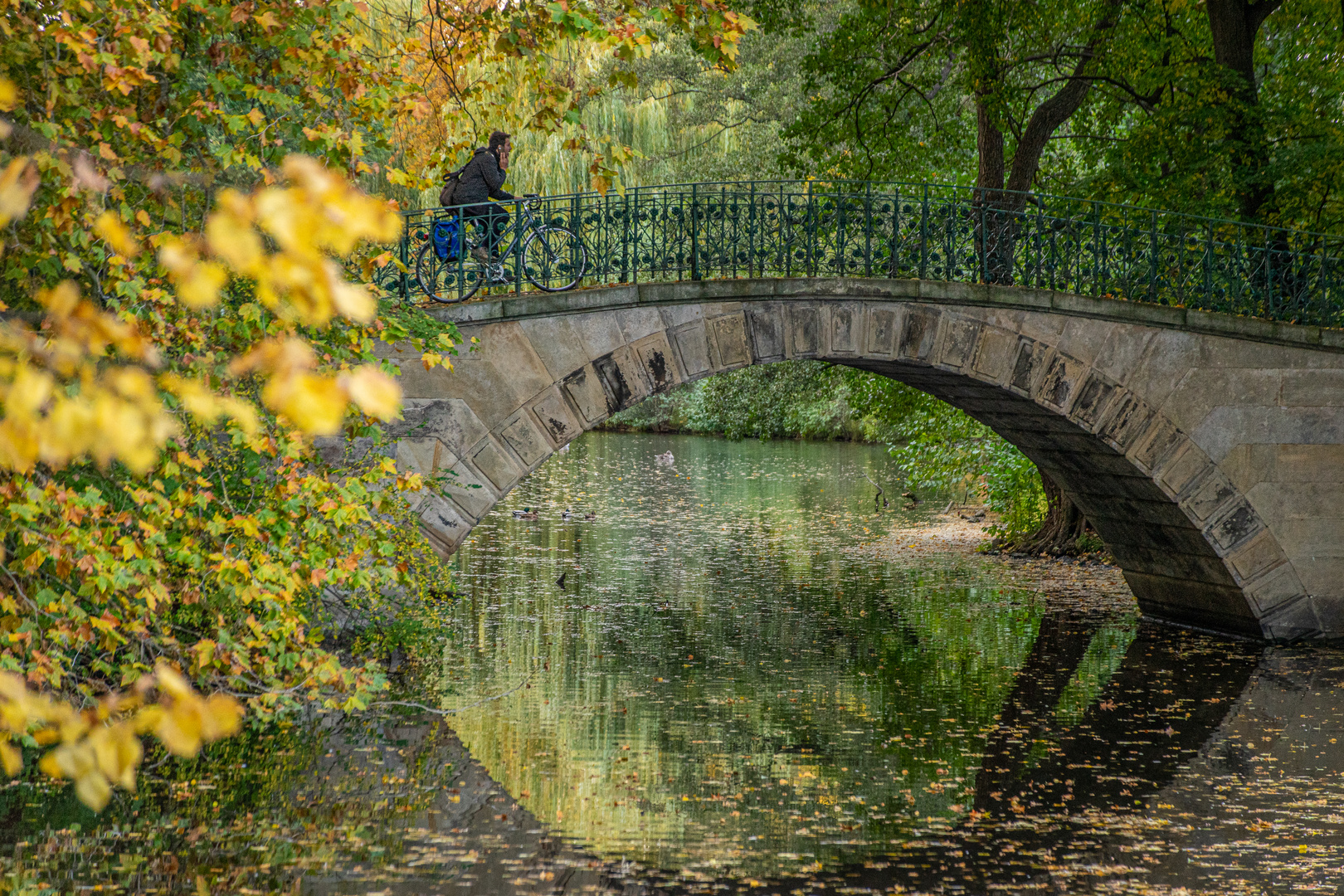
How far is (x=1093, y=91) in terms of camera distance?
16.9 meters

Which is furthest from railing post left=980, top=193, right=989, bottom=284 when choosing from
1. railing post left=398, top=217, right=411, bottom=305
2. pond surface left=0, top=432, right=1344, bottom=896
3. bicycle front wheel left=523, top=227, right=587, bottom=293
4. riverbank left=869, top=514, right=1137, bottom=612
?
railing post left=398, top=217, right=411, bottom=305

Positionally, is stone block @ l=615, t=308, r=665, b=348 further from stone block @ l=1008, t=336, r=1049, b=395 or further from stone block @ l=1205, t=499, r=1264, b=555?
stone block @ l=1205, t=499, r=1264, b=555

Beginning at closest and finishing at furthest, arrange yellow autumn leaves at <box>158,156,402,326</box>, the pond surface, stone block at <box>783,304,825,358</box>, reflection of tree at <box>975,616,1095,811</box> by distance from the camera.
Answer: yellow autumn leaves at <box>158,156,402,326</box>
the pond surface
reflection of tree at <box>975,616,1095,811</box>
stone block at <box>783,304,825,358</box>

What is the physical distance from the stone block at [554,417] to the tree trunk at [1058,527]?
29.5ft

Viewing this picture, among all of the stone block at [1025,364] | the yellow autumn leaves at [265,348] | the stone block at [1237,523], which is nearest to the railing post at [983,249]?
the stone block at [1025,364]

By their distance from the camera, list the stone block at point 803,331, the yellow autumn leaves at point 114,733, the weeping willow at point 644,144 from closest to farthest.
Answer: the yellow autumn leaves at point 114,733
the stone block at point 803,331
the weeping willow at point 644,144

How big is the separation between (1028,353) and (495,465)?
456 centimetres

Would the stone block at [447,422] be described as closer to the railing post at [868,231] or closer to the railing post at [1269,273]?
the railing post at [868,231]

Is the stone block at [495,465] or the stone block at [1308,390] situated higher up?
the stone block at [1308,390]

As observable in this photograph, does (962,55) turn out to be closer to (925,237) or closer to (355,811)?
(925,237)

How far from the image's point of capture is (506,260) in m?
10.4

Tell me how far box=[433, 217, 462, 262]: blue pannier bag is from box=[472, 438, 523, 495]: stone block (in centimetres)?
142

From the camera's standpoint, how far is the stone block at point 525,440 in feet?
33.0

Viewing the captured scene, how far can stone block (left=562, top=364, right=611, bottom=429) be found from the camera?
1012 cm
